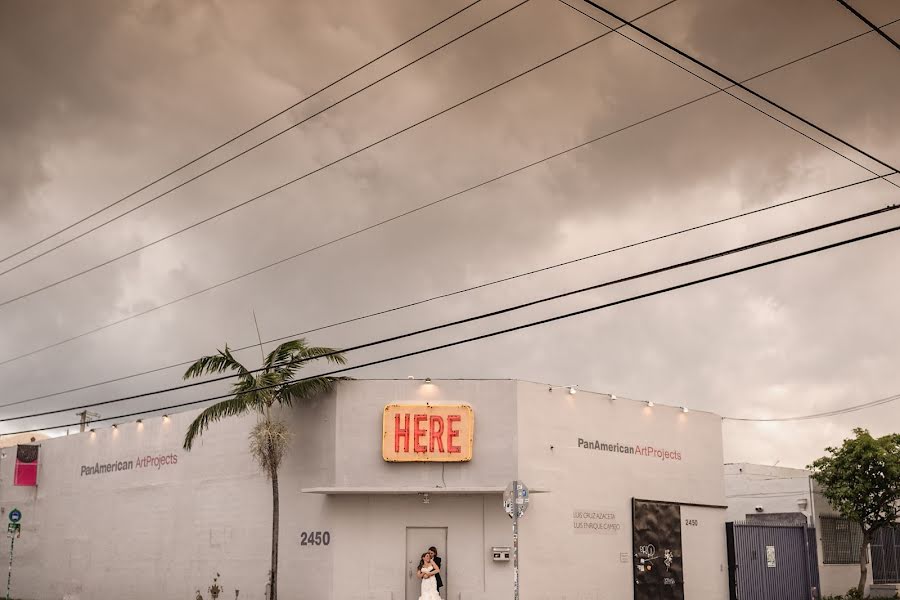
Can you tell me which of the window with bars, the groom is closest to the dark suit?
the groom

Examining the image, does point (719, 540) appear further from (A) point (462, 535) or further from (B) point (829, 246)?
(B) point (829, 246)

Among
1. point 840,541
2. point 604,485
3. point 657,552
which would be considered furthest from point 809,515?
point 604,485

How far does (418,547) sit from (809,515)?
17.9 meters

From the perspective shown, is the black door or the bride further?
the black door

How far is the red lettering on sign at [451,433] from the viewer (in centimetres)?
2516

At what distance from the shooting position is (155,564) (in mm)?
31781

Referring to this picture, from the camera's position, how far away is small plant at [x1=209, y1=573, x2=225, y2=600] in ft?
90.6

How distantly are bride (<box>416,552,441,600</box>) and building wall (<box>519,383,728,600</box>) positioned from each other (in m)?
2.72

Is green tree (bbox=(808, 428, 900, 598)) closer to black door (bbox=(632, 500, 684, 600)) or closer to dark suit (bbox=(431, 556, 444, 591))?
black door (bbox=(632, 500, 684, 600))

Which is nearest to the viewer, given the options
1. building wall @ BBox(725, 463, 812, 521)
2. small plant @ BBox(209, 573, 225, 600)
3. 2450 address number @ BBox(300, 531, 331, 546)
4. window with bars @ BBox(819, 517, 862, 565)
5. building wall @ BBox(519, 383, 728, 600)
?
2450 address number @ BBox(300, 531, 331, 546)

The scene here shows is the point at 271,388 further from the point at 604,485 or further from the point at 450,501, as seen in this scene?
the point at 604,485

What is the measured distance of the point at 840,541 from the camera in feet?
115

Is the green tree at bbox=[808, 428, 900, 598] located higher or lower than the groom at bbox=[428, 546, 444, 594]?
higher

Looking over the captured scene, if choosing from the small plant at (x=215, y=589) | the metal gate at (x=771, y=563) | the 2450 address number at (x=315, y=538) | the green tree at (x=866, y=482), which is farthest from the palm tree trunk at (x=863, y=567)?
the small plant at (x=215, y=589)
